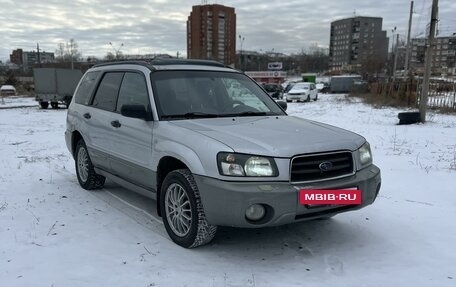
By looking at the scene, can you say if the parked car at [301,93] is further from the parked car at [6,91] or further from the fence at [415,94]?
the parked car at [6,91]

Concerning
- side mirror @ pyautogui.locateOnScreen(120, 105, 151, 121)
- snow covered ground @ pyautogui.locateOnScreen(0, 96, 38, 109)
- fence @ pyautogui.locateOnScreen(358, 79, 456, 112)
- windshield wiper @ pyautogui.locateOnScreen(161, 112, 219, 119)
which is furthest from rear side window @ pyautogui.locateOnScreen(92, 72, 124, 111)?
snow covered ground @ pyautogui.locateOnScreen(0, 96, 38, 109)

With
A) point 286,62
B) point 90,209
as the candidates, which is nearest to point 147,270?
point 90,209

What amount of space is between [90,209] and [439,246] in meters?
3.99

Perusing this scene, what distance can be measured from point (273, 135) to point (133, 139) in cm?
169

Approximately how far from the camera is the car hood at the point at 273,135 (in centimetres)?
361

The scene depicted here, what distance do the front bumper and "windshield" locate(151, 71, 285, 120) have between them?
3.52 feet

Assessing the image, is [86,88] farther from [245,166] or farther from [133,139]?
[245,166]

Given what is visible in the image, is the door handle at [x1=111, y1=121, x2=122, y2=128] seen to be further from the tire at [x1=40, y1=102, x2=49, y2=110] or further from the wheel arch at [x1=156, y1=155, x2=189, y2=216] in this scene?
the tire at [x1=40, y1=102, x2=49, y2=110]

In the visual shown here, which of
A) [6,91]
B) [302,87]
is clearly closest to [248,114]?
[302,87]

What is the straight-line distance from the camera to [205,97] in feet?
15.7

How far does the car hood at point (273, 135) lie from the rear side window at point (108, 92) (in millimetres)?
1500

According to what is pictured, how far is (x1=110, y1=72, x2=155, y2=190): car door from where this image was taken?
14.7 ft

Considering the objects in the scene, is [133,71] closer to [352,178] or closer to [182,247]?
[182,247]

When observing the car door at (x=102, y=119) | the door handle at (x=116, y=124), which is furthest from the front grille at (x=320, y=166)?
the car door at (x=102, y=119)
